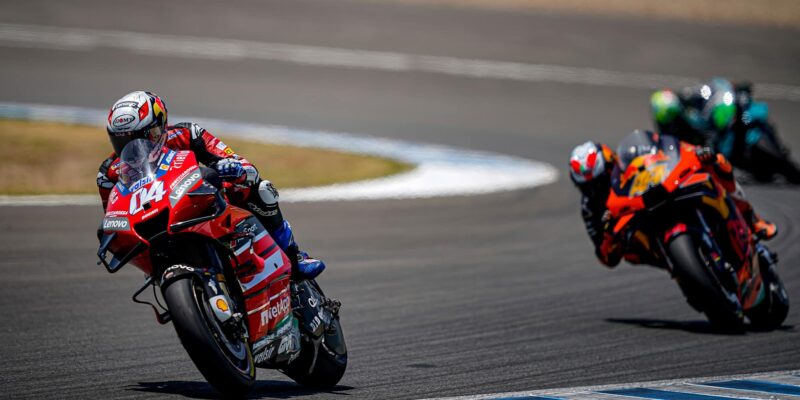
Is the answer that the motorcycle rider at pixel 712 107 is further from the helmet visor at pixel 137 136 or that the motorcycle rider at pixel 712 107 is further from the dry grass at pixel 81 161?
the helmet visor at pixel 137 136

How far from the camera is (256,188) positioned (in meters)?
6.21

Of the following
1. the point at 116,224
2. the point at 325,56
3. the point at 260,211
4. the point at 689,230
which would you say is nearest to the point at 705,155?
the point at 689,230

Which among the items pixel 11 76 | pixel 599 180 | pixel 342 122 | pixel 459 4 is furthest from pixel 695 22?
pixel 599 180

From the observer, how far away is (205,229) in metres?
5.66

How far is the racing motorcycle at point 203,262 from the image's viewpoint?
5.46m

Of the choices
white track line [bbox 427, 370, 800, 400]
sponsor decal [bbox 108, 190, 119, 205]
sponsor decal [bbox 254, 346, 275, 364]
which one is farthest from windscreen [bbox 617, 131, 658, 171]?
sponsor decal [bbox 108, 190, 119, 205]

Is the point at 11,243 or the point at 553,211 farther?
the point at 553,211

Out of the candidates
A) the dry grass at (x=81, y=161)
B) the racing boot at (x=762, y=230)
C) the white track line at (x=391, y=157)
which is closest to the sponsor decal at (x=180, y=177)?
the racing boot at (x=762, y=230)

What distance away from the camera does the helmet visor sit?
5.79 meters

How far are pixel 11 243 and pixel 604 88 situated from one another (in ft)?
48.3

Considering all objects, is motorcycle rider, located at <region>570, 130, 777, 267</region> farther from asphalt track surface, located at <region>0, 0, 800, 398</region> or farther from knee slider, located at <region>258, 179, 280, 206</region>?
knee slider, located at <region>258, 179, 280, 206</region>

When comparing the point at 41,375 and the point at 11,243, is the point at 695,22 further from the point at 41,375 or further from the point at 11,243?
the point at 41,375

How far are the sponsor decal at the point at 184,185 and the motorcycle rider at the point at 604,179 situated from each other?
3.64 metres

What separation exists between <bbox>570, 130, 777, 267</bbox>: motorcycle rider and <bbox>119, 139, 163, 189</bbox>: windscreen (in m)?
3.72
